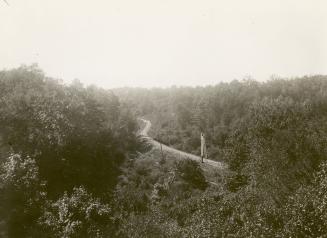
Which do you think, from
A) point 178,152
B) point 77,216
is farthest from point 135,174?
point 178,152

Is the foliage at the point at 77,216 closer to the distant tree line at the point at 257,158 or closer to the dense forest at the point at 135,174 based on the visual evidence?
the dense forest at the point at 135,174

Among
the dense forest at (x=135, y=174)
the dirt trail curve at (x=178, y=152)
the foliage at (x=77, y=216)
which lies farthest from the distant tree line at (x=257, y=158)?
the foliage at (x=77, y=216)

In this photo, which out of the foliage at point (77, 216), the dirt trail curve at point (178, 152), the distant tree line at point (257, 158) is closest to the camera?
the distant tree line at point (257, 158)

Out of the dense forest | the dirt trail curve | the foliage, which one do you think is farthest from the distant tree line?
the foliage

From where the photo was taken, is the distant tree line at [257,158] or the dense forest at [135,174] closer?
the distant tree line at [257,158]

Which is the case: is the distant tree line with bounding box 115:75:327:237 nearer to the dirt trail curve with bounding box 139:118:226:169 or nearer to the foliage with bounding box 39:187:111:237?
the dirt trail curve with bounding box 139:118:226:169

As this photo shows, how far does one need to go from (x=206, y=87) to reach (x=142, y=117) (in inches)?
626

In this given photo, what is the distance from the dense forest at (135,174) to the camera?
97.5ft

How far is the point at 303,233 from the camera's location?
25.4 m

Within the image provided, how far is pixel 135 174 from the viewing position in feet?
138

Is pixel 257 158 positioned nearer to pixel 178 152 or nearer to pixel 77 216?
pixel 178 152

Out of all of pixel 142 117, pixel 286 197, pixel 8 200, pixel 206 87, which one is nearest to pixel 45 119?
pixel 8 200

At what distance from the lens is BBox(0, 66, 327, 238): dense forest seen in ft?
97.5

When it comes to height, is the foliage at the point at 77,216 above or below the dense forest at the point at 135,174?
below
